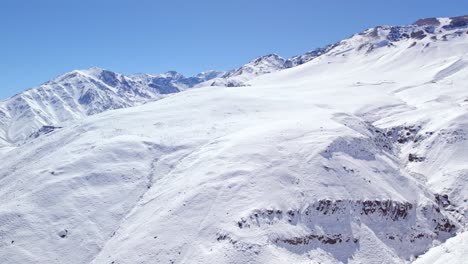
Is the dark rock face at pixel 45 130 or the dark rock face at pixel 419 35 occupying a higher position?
the dark rock face at pixel 419 35

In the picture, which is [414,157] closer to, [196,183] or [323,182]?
[323,182]

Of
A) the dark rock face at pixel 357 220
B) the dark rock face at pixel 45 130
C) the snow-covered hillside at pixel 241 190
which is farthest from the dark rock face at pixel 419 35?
the dark rock face at pixel 357 220

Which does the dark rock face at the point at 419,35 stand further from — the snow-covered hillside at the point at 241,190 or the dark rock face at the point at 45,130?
the dark rock face at the point at 45,130

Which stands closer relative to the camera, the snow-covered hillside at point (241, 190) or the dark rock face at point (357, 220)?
the snow-covered hillside at point (241, 190)

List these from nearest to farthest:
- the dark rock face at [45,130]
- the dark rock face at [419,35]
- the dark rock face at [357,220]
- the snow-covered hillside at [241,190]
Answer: the snow-covered hillside at [241,190] → the dark rock face at [357,220] → the dark rock face at [45,130] → the dark rock face at [419,35]

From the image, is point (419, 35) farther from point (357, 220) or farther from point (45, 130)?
point (357, 220)

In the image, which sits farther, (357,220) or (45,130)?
(45,130)

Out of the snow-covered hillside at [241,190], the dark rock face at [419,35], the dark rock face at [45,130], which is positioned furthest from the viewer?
the dark rock face at [419,35]

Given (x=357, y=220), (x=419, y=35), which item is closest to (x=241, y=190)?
(x=357, y=220)

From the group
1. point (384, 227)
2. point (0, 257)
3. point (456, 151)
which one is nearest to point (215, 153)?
point (384, 227)
